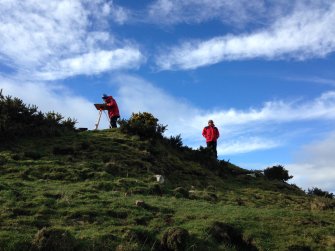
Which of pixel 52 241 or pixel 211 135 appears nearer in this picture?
pixel 52 241

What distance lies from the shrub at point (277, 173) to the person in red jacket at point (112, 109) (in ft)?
31.1

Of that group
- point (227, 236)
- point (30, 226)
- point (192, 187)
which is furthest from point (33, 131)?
point (227, 236)

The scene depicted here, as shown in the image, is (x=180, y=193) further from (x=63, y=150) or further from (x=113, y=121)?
(x=113, y=121)

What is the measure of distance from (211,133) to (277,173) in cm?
480

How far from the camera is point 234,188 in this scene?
68.0 ft

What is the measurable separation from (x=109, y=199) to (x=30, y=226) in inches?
140

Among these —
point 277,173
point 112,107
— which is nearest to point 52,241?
point 112,107

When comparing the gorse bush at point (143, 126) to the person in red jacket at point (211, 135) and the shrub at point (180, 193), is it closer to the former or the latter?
the person in red jacket at point (211, 135)

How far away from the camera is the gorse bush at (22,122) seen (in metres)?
21.5

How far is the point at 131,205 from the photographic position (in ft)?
44.0

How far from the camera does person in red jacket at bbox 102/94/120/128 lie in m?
28.1

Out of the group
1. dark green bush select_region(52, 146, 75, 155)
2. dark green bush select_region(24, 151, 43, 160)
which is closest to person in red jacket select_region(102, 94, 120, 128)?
dark green bush select_region(52, 146, 75, 155)

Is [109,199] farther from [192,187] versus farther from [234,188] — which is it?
[234,188]

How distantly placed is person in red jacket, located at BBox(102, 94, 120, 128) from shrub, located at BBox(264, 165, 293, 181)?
949 centimetres
